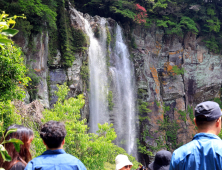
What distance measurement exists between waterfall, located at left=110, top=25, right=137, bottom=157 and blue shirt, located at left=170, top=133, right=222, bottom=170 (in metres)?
12.9

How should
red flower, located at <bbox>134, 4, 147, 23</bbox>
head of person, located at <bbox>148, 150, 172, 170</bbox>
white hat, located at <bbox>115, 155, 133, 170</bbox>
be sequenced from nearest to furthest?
head of person, located at <bbox>148, 150, 172, 170</bbox>, white hat, located at <bbox>115, 155, 133, 170</bbox>, red flower, located at <bbox>134, 4, 147, 23</bbox>

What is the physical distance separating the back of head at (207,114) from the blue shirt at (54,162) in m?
1.13

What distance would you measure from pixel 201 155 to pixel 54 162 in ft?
4.09

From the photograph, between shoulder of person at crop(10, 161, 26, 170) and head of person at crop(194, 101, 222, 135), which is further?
shoulder of person at crop(10, 161, 26, 170)

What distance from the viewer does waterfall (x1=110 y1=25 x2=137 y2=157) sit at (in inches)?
588

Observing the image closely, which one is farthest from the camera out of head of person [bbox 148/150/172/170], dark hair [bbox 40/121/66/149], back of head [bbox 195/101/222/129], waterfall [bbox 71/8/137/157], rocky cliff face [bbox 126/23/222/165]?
rocky cliff face [bbox 126/23/222/165]

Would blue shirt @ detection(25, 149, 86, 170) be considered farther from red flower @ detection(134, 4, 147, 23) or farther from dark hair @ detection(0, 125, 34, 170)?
red flower @ detection(134, 4, 147, 23)

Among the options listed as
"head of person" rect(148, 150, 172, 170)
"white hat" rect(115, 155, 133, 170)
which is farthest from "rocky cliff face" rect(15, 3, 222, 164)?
"head of person" rect(148, 150, 172, 170)

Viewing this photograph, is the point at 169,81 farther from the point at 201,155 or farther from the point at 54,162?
the point at 54,162

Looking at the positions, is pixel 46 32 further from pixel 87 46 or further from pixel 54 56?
pixel 87 46

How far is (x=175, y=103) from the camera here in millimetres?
17812

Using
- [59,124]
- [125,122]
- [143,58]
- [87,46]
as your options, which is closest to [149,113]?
[125,122]

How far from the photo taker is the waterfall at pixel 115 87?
13.3m

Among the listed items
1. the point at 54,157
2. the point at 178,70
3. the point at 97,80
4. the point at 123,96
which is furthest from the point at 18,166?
the point at 178,70
